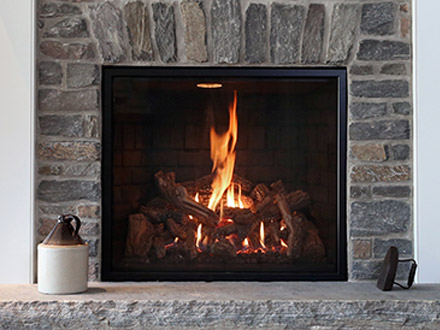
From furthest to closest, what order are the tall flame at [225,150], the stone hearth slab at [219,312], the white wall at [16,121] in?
the tall flame at [225,150] → the white wall at [16,121] → the stone hearth slab at [219,312]

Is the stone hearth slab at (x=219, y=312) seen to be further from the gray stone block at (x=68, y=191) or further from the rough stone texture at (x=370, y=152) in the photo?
the rough stone texture at (x=370, y=152)

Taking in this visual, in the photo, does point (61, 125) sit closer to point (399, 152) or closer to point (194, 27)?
point (194, 27)

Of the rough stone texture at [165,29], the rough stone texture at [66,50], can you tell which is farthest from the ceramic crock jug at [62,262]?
the rough stone texture at [165,29]

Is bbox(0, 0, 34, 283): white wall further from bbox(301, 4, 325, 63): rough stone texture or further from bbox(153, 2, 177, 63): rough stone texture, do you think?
bbox(301, 4, 325, 63): rough stone texture

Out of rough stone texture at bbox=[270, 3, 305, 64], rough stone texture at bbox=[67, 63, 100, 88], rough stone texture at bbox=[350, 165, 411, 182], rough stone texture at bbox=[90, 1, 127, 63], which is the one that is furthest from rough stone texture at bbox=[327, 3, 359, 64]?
rough stone texture at bbox=[67, 63, 100, 88]

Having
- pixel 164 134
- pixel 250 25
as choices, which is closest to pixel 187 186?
pixel 164 134

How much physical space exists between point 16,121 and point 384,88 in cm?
166

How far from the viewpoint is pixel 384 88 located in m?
2.85

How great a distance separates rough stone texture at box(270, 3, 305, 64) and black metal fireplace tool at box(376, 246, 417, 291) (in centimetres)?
97

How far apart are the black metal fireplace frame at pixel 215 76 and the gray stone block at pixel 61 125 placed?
12cm

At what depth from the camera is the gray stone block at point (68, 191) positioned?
282 centimetres

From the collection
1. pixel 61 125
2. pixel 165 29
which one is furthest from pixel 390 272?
pixel 61 125

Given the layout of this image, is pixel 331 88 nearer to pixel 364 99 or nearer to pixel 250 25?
pixel 364 99

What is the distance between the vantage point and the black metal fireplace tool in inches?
104
